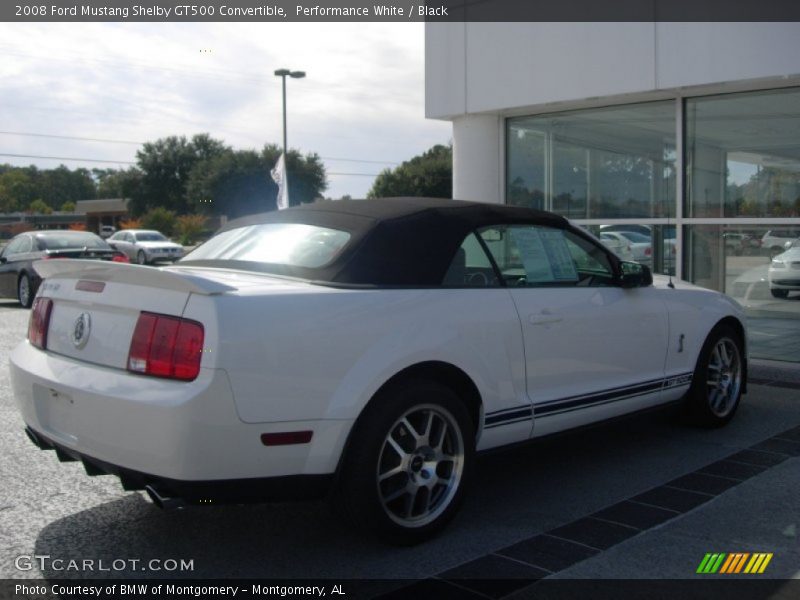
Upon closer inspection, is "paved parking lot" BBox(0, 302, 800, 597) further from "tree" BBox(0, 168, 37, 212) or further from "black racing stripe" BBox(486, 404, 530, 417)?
"tree" BBox(0, 168, 37, 212)

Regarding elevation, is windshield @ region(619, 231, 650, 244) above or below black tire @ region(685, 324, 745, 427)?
above

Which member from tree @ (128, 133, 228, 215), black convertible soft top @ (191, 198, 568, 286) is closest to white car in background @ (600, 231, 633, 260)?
black convertible soft top @ (191, 198, 568, 286)

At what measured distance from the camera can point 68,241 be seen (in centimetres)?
1631

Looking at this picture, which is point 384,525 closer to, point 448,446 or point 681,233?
point 448,446

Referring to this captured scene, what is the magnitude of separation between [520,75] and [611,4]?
1.28m

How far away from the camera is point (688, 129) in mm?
9281

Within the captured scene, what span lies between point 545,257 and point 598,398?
0.84 metres

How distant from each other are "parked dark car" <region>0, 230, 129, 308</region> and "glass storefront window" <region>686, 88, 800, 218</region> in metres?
10.3

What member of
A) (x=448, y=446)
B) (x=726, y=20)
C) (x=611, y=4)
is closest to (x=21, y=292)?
(x=611, y=4)

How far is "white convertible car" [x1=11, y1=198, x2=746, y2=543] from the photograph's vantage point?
340 cm

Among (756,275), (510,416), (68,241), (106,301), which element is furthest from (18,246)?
(510,416)

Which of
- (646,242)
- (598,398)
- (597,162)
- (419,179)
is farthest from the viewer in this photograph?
(419,179)

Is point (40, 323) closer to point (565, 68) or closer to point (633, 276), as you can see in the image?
point (633, 276)

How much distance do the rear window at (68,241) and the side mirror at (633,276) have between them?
12564 millimetres
